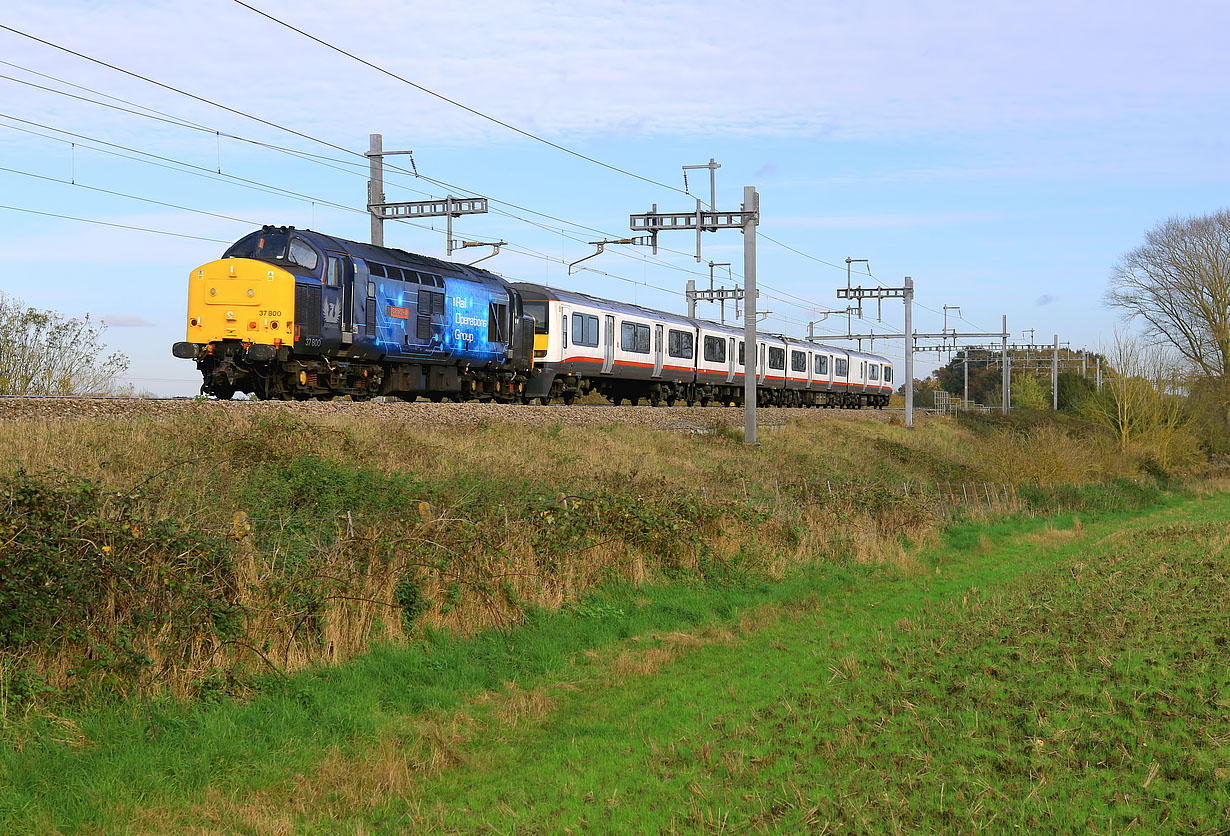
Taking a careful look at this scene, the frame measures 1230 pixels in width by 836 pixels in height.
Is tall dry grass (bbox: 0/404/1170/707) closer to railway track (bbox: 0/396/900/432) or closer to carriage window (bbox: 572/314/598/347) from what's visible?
railway track (bbox: 0/396/900/432)

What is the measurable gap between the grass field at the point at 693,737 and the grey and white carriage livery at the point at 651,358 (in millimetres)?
20028

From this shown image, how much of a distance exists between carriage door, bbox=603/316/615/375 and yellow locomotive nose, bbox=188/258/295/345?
15.1 metres

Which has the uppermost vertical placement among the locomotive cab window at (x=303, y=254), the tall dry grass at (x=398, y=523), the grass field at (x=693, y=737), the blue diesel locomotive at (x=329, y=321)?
the locomotive cab window at (x=303, y=254)

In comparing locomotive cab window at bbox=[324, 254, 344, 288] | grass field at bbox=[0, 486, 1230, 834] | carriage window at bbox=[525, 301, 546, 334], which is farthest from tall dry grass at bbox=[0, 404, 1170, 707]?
carriage window at bbox=[525, 301, 546, 334]

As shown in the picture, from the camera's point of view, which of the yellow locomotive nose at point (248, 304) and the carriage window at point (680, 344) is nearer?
the yellow locomotive nose at point (248, 304)

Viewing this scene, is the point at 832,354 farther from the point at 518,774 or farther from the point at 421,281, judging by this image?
the point at 518,774

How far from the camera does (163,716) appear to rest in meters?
7.48

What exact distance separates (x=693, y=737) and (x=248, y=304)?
15.2 m

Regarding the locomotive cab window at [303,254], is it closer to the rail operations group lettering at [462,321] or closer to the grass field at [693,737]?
the rail operations group lettering at [462,321]

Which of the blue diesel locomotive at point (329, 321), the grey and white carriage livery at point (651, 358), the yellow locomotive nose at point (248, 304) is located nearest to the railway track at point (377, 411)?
the blue diesel locomotive at point (329, 321)

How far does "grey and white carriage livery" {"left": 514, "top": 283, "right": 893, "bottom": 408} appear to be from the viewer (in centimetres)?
3139

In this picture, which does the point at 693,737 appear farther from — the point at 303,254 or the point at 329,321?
the point at 303,254

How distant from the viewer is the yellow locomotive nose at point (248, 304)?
65.6 feet

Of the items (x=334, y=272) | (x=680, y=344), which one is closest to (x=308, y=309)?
(x=334, y=272)
